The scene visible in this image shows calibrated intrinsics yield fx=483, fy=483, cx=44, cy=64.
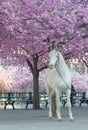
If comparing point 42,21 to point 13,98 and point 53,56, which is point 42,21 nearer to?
point 53,56

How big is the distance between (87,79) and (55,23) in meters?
61.8

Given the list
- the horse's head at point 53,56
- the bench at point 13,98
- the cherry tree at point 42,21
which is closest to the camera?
the horse's head at point 53,56

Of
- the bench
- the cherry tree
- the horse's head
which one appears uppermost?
the cherry tree

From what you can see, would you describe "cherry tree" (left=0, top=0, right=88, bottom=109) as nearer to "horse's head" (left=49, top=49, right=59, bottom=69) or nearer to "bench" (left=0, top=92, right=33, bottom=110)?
"horse's head" (left=49, top=49, right=59, bottom=69)

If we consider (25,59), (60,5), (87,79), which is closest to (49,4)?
(60,5)

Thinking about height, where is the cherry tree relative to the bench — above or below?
above

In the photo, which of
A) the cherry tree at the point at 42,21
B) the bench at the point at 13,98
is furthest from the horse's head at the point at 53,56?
the bench at the point at 13,98

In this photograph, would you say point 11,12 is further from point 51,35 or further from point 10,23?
point 51,35

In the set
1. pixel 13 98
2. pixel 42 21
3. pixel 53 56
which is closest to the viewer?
pixel 53 56

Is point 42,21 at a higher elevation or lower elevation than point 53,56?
higher

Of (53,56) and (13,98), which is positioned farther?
(13,98)

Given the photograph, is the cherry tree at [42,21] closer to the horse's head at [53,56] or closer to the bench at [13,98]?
the horse's head at [53,56]

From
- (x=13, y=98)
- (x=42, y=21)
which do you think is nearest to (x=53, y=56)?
(x=42, y=21)

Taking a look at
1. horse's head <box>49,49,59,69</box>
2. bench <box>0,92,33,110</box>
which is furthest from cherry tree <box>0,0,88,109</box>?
bench <box>0,92,33,110</box>
